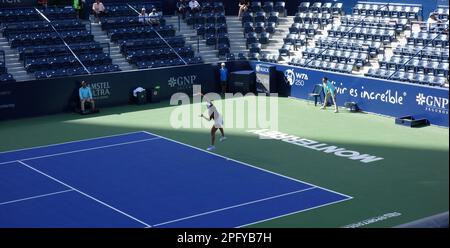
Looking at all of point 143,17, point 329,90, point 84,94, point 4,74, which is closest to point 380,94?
point 329,90

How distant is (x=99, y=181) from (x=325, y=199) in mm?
6328

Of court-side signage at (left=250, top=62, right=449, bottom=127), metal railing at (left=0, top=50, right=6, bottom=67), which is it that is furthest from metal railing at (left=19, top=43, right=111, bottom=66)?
court-side signage at (left=250, top=62, right=449, bottom=127)

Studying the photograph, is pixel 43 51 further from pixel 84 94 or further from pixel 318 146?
pixel 318 146

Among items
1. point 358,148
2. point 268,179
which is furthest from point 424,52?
point 268,179

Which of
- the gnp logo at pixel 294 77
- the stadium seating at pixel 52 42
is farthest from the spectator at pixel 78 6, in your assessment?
the gnp logo at pixel 294 77

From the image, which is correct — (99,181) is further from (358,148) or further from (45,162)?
(358,148)

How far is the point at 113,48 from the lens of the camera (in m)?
33.9

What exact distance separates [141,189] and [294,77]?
1530 centimetres

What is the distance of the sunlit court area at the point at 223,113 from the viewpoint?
54.2ft

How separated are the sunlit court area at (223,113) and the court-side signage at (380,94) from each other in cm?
6

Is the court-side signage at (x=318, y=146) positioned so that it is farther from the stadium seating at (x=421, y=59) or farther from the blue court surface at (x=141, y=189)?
the stadium seating at (x=421, y=59)

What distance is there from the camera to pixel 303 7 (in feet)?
123

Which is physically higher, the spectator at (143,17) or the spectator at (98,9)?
the spectator at (98,9)

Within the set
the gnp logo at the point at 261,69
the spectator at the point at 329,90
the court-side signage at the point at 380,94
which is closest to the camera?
the court-side signage at the point at 380,94
